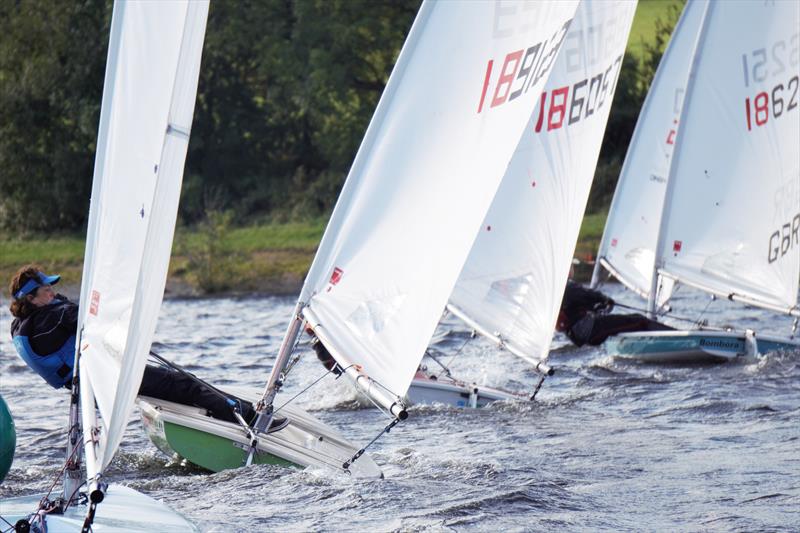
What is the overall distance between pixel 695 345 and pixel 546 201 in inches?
115

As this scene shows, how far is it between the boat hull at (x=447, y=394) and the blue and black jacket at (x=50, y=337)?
13.6ft

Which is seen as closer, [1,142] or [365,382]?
[365,382]

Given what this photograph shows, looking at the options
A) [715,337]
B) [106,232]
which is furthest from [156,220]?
[715,337]

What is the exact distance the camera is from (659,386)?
1287cm

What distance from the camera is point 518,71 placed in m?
8.15

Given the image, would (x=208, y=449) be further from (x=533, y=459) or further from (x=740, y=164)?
(x=740, y=164)

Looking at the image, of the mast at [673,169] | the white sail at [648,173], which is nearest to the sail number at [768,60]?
the mast at [673,169]

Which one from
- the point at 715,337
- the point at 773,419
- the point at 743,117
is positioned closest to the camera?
the point at 773,419

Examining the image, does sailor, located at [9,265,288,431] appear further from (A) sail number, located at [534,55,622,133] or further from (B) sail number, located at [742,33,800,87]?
(B) sail number, located at [742,33,800,87]

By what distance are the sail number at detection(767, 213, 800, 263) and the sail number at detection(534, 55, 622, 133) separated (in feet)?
12.9

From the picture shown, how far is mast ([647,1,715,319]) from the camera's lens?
47.5 ft

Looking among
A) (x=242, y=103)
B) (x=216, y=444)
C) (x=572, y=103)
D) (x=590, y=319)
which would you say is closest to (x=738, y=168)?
(x=590, y=319)

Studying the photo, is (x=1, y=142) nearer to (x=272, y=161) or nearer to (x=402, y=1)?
(x=272, y=161)

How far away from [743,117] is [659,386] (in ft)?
11.7
